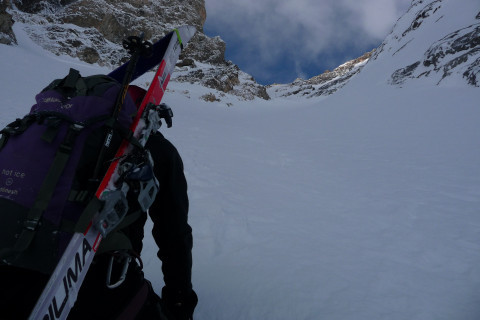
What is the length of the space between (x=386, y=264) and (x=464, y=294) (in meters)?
0.65

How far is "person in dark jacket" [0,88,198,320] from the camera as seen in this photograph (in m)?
1.11

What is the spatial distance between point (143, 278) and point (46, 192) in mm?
694

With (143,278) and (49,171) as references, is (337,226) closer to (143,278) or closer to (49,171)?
(143,278)

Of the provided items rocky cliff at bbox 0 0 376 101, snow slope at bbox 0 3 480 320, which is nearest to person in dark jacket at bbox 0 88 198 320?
snow slope at bbox 0 3 480 320

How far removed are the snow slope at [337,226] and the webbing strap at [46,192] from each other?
5.10ft

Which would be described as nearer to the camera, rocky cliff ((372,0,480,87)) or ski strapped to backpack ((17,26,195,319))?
ski strapped to backpack ((17,26,195,319))

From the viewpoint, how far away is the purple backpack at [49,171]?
1.13m

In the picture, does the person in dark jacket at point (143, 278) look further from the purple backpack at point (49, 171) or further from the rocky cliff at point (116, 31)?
the rocky cliff at point (116, 31)

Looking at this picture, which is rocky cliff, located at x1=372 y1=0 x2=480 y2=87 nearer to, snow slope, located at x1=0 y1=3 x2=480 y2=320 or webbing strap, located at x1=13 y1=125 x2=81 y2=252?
snow slope, located at x1=0 y1=3 x2=480 y2=320

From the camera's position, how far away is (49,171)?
1.19m

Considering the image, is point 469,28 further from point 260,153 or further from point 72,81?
point 72,81

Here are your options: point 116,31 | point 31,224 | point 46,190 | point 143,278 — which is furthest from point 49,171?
point 116,31

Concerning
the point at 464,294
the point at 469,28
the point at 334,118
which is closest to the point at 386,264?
the point at 464,294

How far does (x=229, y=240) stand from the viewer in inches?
130
